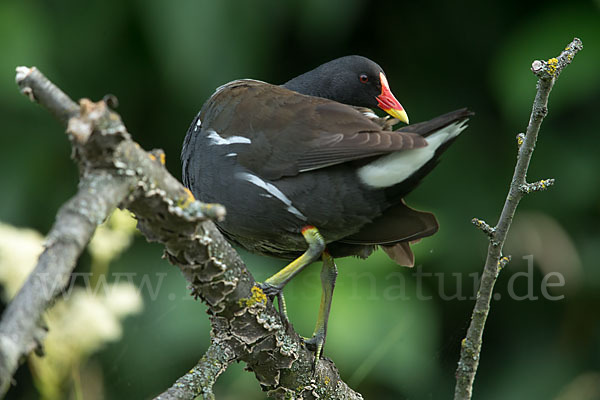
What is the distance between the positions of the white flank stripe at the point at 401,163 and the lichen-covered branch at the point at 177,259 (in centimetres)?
55

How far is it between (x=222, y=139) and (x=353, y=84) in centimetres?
97

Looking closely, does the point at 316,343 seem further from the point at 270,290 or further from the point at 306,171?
the point at 306,171

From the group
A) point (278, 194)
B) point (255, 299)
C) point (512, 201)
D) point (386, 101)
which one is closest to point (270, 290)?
point (255, 299)

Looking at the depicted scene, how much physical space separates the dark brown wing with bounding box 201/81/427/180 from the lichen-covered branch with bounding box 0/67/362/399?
50 cm

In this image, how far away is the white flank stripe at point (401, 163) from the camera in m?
2.27

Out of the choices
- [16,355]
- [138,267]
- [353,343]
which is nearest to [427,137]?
[16,355]

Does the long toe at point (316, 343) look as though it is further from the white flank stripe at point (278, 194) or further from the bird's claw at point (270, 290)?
the white flank stripe at point (278, 194)

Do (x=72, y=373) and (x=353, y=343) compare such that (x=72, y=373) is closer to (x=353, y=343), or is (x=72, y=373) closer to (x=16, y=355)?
(x=16, y=355)

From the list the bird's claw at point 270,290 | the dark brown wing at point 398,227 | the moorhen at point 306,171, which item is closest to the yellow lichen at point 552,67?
the moorhen at point 306,171

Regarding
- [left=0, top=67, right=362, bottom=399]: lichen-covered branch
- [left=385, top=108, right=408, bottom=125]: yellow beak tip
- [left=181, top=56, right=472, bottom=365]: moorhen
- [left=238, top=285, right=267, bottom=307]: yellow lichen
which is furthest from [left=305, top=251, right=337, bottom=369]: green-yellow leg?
[left=385, top=108, right=408, bottom=125]: yellow beak tip

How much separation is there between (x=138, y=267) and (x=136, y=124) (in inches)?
41.2

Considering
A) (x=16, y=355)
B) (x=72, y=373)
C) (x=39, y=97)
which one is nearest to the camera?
(x=16, y=355)

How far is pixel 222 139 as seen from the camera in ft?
8.43

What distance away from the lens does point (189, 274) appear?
1.95 m
